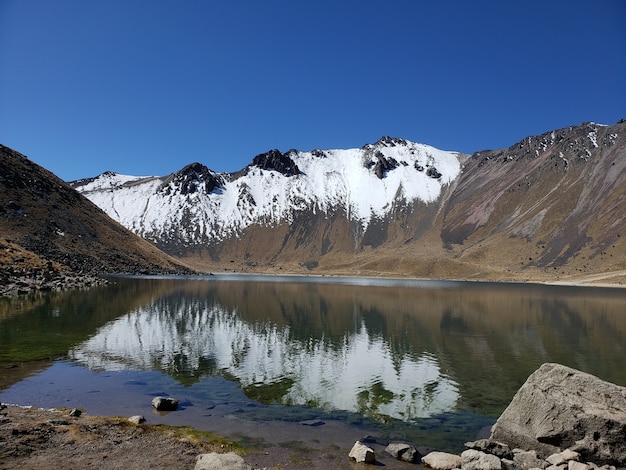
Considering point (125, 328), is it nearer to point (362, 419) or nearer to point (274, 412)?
point (274, 412)

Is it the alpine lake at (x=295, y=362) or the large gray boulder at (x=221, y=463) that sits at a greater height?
the large gray boulder at (x=221, y=463)

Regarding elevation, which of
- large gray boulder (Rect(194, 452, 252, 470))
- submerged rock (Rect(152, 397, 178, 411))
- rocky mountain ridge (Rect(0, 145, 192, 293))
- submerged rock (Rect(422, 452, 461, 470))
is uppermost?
rocky mountain ridge (Rect(0, 145, 192, 293))

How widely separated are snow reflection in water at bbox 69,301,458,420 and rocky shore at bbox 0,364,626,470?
19.9 ft

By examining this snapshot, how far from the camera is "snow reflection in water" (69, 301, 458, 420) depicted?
27094 millimetres

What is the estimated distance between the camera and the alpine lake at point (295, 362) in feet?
77.5

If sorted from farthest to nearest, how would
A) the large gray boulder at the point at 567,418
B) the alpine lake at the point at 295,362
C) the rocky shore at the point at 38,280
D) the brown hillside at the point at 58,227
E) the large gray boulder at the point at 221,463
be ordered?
1. the brown hillside at the point at 58,227
2. the rocky shore at the point at 38,280
3. the alpine lake at the point at 295,362
4. the large gray boulder at the point at 567,418
5. the large gray boulder at the point at 221,463

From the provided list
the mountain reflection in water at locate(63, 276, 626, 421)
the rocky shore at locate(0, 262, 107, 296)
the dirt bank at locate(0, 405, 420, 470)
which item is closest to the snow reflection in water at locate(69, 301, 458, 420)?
the mountain reflection in water at locate(63, 276, 626, 421)

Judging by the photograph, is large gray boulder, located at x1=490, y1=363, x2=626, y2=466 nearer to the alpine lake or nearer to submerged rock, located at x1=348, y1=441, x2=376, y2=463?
the alpine lake

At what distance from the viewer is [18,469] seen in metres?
14.5

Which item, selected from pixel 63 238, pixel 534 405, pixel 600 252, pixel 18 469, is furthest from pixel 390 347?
pixel 600 252

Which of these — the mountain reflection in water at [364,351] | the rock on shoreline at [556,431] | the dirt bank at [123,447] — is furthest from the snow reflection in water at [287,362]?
the dirt bank at [123,447]

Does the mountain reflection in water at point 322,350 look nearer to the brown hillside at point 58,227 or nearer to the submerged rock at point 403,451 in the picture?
the submerged rock at point 403,451

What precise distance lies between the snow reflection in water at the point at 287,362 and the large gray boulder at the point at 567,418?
6036 mm

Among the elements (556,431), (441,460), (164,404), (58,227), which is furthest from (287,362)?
(58,227)
